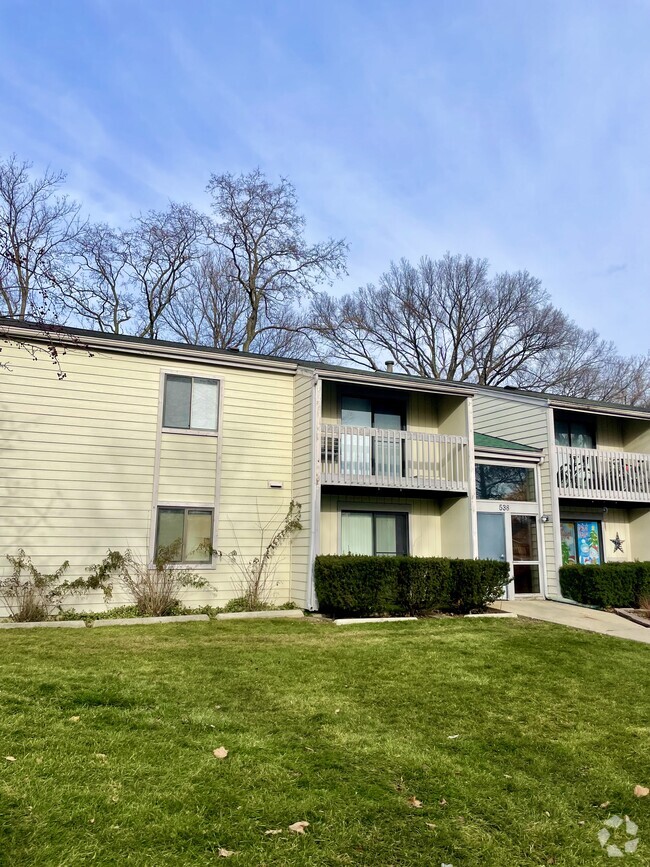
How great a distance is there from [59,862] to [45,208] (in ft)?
82.8

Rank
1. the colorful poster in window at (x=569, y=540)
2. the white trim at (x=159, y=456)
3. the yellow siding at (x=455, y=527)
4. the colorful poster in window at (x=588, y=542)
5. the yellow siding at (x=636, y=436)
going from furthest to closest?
the yellow siding at (x=636, y=436) → the colorful poster in window at (x=588, y=542) → the colorful poster in window at (x=569, y=540) → the yellow siding at (x=455, y=527) → the white trim at (x=159, y=456)

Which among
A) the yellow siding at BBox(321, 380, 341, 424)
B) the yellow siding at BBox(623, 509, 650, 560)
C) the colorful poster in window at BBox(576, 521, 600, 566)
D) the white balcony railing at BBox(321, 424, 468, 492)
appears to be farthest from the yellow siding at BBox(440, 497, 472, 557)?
the yellow siding at BBox(623, 509, 650, 560)

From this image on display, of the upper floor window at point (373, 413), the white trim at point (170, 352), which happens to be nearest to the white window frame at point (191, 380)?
the white trim at point (170, 352)

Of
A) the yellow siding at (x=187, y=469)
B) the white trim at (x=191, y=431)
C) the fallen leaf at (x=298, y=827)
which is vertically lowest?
the fallen leaf at (x=298, y=827)

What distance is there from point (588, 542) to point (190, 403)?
11.7 m

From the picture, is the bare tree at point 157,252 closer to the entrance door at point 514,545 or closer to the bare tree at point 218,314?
the bare tree at point 218,314

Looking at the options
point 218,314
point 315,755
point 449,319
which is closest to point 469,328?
point 449,319

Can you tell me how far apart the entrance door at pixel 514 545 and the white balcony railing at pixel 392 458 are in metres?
1.66

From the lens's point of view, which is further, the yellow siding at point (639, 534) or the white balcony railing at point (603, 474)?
the yellow siding at point (639, 534)

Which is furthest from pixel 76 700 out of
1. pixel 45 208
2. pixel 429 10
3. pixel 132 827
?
pixel 45 208

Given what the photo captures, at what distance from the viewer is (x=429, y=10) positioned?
36.4 ft

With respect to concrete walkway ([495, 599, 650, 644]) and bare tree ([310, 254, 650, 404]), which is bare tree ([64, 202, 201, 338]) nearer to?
bare tree ([310, 254, 650, 404])

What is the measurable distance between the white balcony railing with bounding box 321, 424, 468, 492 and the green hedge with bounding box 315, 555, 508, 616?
1968 millimetres

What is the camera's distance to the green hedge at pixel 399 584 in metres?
11.2
